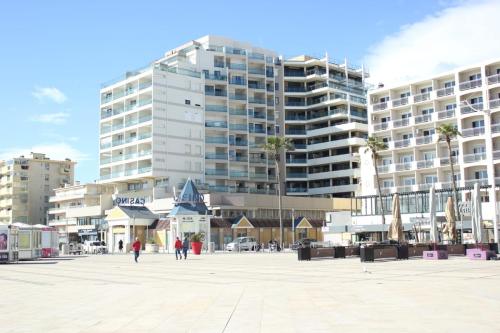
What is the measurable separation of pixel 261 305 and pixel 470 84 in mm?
67092

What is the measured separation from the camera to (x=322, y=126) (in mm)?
108062

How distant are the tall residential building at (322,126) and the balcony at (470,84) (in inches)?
1021

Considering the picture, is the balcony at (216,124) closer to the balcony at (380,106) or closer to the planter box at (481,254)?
the balcony at (380,106)

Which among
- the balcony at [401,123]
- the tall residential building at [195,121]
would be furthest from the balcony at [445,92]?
the tall residential building at [195,121]

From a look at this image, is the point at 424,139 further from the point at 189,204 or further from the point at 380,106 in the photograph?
the point at 189,204

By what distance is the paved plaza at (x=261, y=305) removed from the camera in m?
11.2

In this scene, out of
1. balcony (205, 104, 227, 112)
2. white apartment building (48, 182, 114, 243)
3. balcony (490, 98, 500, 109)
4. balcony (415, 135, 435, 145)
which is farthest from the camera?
balcony (205, 104, 227, 112)

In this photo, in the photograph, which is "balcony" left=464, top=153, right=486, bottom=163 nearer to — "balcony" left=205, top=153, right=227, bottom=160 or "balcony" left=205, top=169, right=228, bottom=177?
"balcony" left=205, top=169, right=228, bottom=177

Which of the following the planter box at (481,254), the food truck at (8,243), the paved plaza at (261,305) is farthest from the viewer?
the food truck at (8,243)

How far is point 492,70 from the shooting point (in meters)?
72.5

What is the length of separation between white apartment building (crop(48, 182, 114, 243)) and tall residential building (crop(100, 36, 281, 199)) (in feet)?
14.5

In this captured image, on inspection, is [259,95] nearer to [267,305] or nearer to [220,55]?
[220,55]

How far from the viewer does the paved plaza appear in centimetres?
1116

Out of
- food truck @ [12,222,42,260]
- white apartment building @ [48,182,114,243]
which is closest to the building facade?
white apartment building @ [48,182,114,243]
